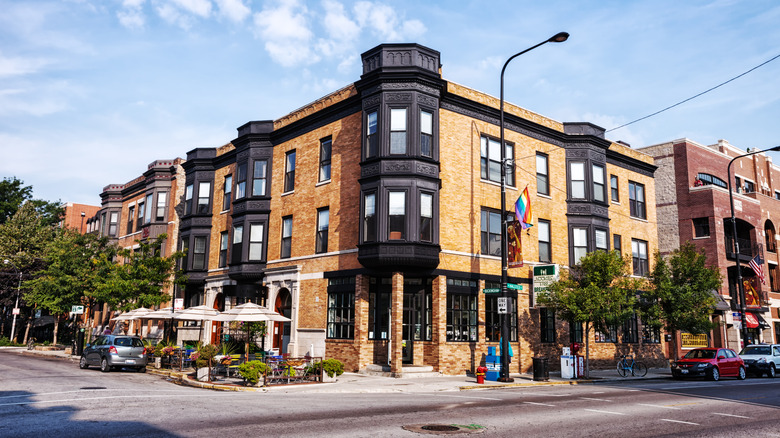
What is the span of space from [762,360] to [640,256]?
8.54m

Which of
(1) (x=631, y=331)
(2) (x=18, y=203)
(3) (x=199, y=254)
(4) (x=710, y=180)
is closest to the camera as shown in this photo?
(1) (x=631, y=331)

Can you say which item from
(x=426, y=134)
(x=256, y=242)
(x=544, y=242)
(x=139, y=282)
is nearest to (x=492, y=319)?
(x=544, y=242)

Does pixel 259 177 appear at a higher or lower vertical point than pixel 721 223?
higher

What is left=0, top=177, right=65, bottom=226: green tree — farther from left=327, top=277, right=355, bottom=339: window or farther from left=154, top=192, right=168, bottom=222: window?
left=327, top=277, right=355, bottom=339: window

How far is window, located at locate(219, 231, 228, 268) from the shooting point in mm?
34562

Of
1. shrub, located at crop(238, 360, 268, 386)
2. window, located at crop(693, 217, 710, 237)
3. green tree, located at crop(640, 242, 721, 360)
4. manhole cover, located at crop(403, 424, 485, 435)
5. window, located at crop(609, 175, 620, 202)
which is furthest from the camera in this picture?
window, located at crop(693, 217, 710, 237)

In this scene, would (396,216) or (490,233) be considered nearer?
(396,216)

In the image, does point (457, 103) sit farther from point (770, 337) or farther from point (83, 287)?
point (770, 337)

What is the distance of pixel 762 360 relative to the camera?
29391 mm

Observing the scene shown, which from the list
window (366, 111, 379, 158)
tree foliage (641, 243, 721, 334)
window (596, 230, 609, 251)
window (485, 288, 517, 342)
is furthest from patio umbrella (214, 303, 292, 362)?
tree foliage (641, 243, 721, 334)

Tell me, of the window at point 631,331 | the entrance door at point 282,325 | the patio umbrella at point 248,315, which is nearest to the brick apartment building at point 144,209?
the entrance door at point 282,325

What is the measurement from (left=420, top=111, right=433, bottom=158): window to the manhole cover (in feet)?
52.0

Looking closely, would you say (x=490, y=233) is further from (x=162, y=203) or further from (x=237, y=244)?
(x=162, y=203)

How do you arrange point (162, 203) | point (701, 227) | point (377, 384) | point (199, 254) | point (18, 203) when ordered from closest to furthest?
1. point (377, 384)
2. point (199, 254)
3. point (701, 227)
4. point (162, 203)
5. point (18, 203)
